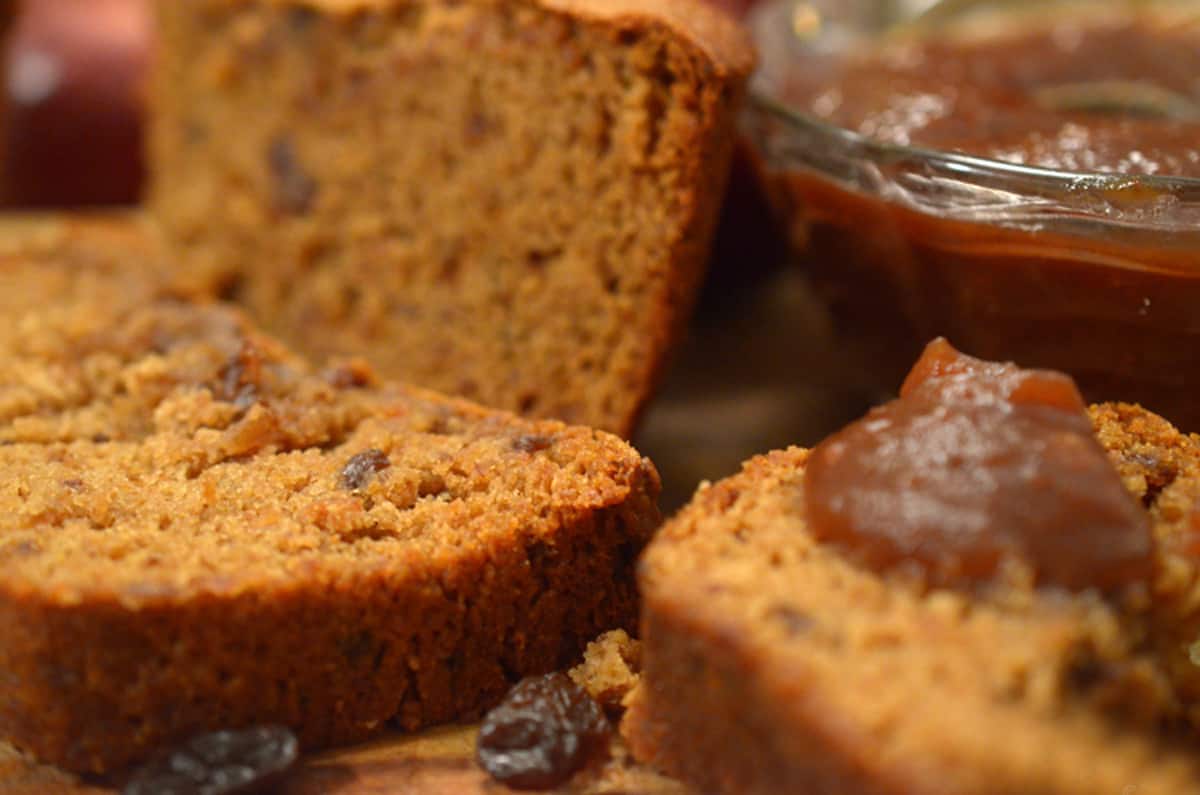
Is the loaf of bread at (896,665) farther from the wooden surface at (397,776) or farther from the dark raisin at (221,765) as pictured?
the dark raisin at (221,765)

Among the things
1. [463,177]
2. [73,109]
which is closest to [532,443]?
[463,177]

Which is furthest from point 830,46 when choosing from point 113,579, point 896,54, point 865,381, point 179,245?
point 113,579

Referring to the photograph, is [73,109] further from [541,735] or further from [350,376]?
[541,735]

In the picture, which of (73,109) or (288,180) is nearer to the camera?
(288,180)

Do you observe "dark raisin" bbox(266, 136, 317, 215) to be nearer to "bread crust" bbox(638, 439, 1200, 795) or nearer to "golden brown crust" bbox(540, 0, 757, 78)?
"golden brown crust" bbox(540, 0, 757, 78)

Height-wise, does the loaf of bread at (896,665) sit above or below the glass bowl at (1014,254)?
below

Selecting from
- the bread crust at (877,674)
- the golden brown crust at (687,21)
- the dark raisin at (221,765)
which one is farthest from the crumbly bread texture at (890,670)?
the golden brown crust at (687,21)

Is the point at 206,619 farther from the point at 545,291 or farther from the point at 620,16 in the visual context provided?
the point at 620,16
